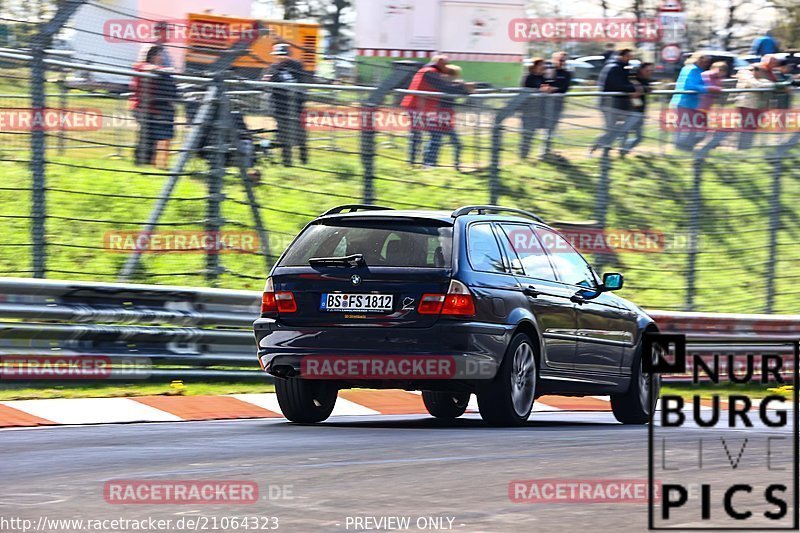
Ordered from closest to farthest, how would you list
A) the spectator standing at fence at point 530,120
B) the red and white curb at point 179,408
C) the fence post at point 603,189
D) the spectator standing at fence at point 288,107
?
the red and white curb at point 179,408
the spectator standing at fence at point 288,107
the spectator standing at fence at point 530,120
the fence post at point 603,189

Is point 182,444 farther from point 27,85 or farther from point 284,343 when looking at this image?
point 27,85

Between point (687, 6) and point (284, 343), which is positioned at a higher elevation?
point (687, 6)

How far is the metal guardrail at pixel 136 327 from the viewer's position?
41.5 ft

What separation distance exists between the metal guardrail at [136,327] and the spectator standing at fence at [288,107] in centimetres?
198

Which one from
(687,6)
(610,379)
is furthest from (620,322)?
(687,6)

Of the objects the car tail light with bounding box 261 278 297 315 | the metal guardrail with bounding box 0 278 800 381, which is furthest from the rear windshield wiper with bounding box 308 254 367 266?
the metal guardrail with bounding box 0 278 800 381

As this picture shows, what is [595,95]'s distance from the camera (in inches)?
734

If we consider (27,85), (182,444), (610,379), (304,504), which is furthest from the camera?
(27,85)

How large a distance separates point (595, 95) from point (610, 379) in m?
7.07

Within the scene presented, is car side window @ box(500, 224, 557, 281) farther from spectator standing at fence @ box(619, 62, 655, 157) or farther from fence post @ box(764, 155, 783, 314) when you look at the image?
fence post @ box(764, 155, 783, 314)

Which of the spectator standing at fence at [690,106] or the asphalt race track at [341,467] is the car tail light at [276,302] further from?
the spectator standing at fence at [690,106]

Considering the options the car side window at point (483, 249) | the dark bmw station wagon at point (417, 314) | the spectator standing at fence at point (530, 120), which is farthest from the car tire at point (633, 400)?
the spectator standing at fence at point (530, 120)

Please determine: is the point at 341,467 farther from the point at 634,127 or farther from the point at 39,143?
the point at 634,127

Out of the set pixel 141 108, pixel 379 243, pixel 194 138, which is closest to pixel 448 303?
pixel 379 243
